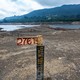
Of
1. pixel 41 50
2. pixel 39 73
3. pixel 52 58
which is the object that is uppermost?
pixel 41 50

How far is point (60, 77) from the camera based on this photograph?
383 inches

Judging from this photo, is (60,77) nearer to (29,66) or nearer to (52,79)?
(52,79)

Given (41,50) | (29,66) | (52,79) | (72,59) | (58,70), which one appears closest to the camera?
(41,50)

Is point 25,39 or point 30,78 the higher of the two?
point 25,39

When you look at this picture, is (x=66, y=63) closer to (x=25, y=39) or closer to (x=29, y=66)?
(x=29, y=66)

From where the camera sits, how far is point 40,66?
616cm

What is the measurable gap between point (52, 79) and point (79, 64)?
301cm

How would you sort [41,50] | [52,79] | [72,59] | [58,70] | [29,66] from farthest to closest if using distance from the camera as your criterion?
[72,59] < [29,66] < [58,70] < [52,79] < [41,50]

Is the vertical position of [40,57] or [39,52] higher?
[39,52]

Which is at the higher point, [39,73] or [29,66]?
[39,73]

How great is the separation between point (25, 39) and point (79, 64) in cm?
628

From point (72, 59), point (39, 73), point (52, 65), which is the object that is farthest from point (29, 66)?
point (39, 73)

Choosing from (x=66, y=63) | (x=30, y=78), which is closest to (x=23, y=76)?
(x=30, y=78)

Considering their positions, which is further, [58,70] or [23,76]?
[58,70]
